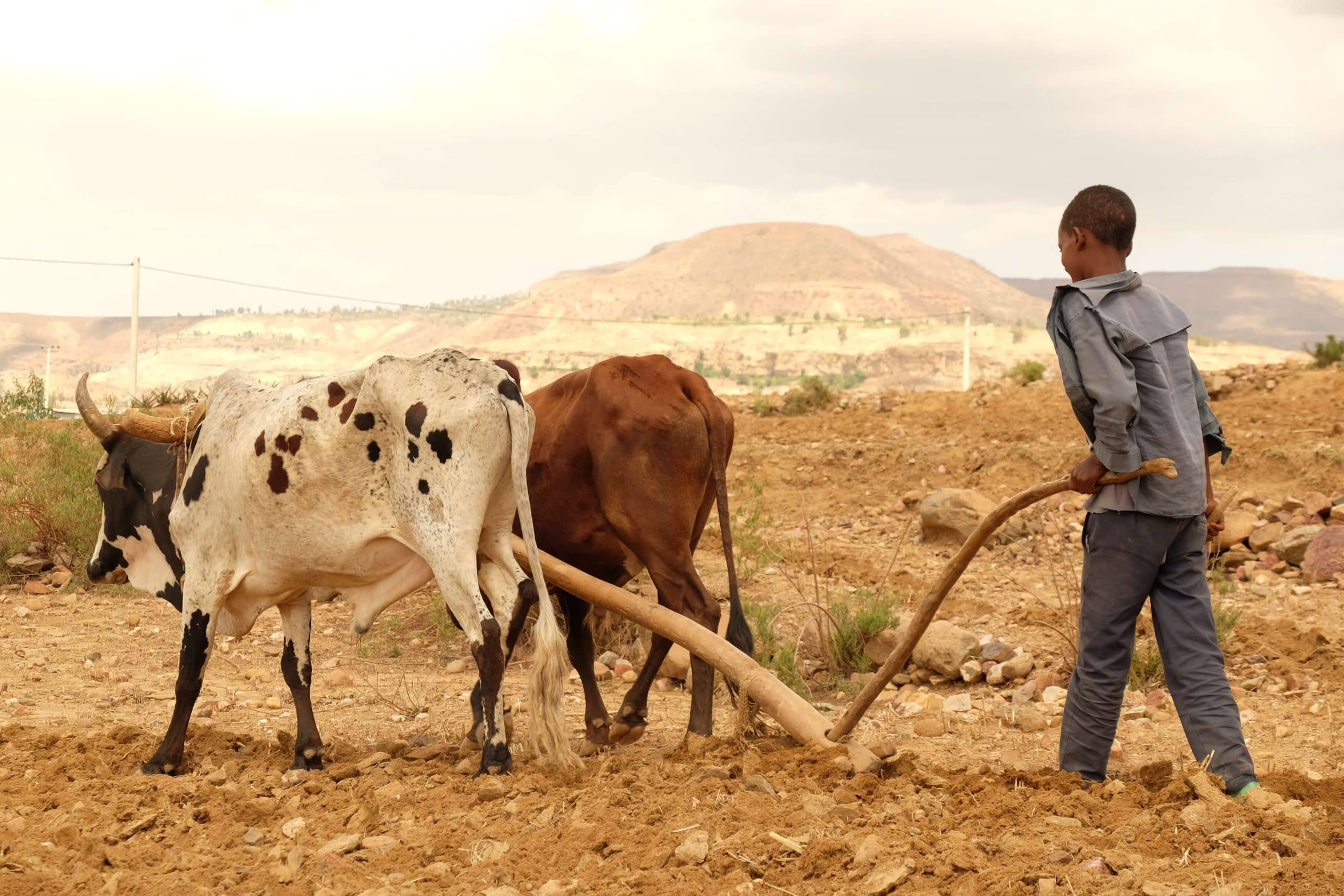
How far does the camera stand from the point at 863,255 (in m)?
120

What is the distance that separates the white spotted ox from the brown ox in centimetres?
65

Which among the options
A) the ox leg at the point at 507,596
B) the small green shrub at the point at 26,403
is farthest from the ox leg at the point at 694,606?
the small green shrub at the point at 26,403

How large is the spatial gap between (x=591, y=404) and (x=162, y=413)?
8.48m

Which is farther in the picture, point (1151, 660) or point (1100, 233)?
point (1151, 660)

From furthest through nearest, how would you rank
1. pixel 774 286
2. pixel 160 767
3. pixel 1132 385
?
pixel 774 286, pixel 160 767, pixel 1132 385

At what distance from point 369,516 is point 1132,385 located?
2.83m

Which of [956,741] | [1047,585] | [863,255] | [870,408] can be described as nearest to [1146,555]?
[956,741]

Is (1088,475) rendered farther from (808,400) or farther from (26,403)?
(808,400)

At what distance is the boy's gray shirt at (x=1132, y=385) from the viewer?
3818 millimetres

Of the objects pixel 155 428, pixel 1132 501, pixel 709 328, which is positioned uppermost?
pixel 709 328

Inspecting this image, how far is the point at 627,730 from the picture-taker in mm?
5754

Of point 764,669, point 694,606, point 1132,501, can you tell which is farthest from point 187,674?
point 1132,501

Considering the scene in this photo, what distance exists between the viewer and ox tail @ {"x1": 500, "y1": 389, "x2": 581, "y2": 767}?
4699 millimetres

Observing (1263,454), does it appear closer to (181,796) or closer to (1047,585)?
(1047,585)
